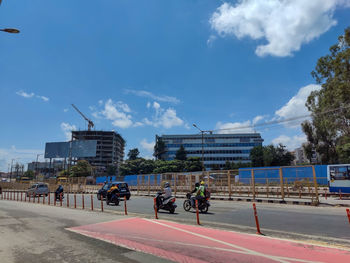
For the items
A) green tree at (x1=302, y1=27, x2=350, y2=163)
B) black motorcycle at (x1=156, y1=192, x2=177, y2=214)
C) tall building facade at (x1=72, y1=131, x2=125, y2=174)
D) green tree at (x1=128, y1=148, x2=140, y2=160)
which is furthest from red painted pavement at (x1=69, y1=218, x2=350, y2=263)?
tall building facade at (x1=72, y1=131, x2=125, y2=174)

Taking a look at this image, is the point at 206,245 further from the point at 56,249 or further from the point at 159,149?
the point at 159,149

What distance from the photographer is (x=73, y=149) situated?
8600 cm

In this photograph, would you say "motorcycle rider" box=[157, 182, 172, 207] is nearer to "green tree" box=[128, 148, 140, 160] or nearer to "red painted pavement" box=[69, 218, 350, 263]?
"red painted pavement" box=[69, 218, 350, 263]

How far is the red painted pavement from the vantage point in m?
5.27

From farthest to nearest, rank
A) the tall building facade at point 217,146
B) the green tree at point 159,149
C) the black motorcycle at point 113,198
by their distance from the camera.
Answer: the green tree at point 159,149 < the tall building facade at point 217,146 < the black motorcycle at point 113,198

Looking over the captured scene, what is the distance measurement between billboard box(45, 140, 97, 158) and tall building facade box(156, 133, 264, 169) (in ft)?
107

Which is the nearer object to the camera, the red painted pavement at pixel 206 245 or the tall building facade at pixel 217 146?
the red painted pavement at pixel 206 245

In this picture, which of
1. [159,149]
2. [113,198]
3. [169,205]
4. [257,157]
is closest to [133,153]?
[159,149]

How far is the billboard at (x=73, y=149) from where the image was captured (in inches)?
3334

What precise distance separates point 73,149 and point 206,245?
87784 millimetres

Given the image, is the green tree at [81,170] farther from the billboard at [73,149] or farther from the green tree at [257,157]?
the green tree at [257,157]

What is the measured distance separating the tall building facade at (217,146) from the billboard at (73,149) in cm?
3253

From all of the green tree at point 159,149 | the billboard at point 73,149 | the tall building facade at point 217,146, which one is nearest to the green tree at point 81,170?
the billboard at point 73,149

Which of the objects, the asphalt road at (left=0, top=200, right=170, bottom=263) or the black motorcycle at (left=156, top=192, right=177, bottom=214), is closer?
the asphalt road at (left=0, top=200, right=170, bottom=263)
